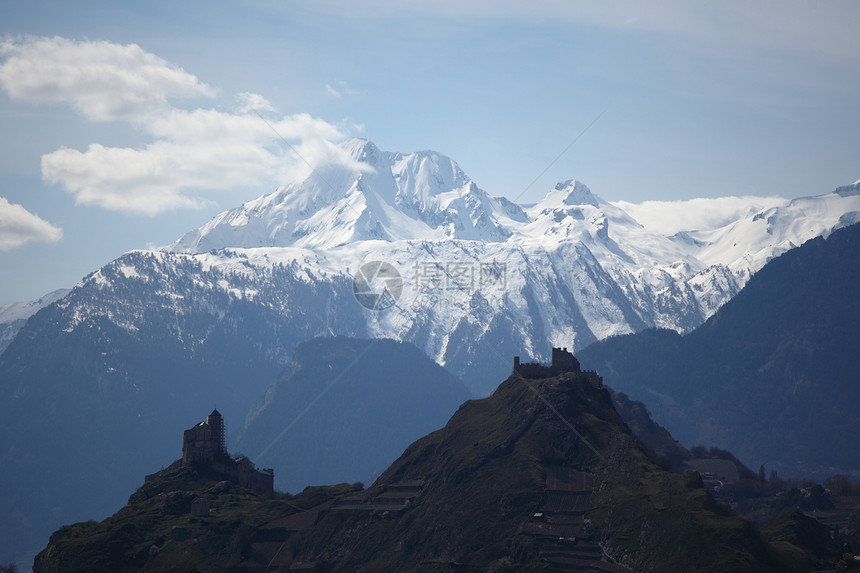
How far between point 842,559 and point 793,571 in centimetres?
827

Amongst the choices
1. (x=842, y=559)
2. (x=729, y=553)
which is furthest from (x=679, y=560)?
(x=842, y=559)

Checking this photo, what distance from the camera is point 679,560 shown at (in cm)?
19975

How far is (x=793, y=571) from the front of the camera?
196m

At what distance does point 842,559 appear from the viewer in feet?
648

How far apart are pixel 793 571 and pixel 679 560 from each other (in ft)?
58.1

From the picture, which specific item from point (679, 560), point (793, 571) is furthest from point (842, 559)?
point (679, 560)

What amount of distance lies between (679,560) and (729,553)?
330 inches

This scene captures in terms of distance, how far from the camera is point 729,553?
642ft

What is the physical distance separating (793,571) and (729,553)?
10.8m

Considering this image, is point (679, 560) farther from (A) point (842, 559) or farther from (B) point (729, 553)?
(A) point (842, 559)

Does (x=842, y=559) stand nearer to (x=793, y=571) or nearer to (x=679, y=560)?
(x=793, y=571)
